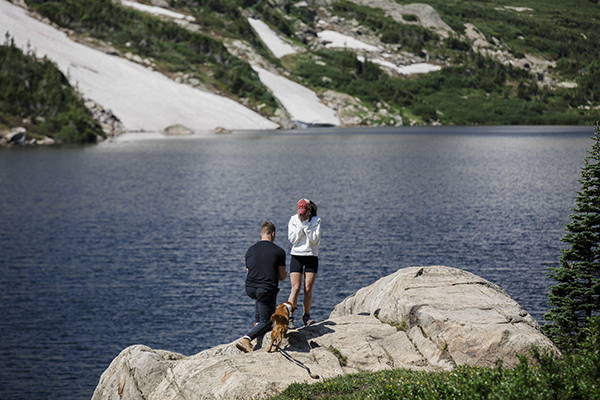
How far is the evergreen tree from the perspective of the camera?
20594mm

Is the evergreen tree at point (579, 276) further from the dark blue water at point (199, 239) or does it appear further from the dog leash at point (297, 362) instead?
the dog leash at point (297, 362)

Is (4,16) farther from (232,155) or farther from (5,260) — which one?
(5,260)

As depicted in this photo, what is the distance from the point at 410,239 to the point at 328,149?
7997 centimetres

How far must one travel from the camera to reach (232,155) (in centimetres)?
10500

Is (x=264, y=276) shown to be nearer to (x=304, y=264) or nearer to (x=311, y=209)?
(x=304, y=264)

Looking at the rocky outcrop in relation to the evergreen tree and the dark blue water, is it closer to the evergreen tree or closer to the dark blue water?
the evergreen tree

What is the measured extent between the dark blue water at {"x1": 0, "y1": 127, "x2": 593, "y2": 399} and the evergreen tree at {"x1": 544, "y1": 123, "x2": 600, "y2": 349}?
6.58m

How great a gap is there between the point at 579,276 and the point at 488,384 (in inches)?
522

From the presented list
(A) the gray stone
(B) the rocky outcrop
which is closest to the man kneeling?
(B) the rocky outcrop

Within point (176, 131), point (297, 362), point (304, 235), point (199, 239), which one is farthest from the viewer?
point (176, 131)

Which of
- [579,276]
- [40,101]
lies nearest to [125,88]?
[40,101]

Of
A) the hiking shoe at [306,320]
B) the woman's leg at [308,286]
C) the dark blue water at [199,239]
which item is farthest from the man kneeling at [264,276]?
the dark blue water at [199,239]

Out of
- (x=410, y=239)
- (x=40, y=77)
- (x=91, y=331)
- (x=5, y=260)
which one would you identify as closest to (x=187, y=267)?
(x=91, y=331)

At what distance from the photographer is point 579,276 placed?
2070 centimetres
